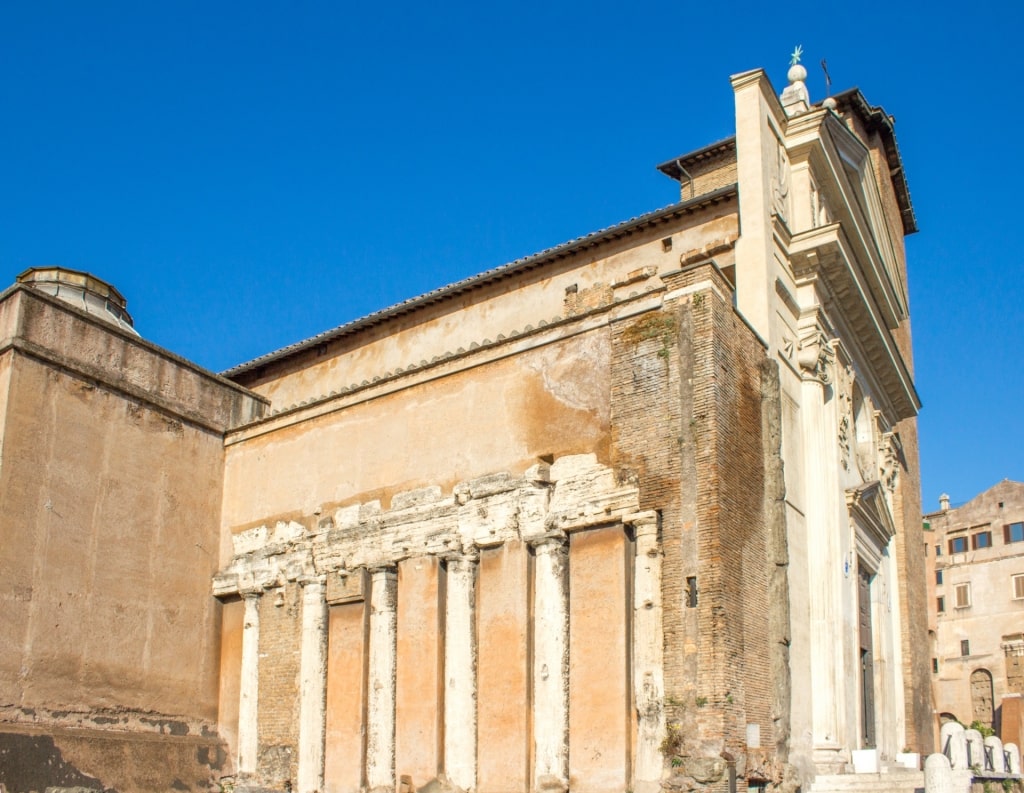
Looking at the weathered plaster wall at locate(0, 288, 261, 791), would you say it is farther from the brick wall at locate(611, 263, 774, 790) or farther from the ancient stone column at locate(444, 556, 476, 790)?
the brick wall at locate(611, 263, 774, 790)

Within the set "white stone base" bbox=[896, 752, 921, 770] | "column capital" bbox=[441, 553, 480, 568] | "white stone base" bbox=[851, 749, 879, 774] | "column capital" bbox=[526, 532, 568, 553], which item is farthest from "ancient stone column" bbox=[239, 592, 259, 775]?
"white stone base" bbox=[896, 752, 921, 770]

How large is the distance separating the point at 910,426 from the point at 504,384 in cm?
1551

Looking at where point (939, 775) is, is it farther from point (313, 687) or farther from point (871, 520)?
point (313, 687)

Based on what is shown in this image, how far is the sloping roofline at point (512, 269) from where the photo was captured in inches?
659

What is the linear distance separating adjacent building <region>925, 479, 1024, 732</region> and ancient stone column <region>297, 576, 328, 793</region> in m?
35.9

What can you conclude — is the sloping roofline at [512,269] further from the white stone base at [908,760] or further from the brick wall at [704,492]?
the white stone base at [908,760]

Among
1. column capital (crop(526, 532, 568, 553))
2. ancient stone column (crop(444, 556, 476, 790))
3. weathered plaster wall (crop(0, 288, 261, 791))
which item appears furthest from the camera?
weathered plaster wall (crop(0, 288, 261, 791))

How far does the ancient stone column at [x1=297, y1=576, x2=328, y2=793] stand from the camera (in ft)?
50.4

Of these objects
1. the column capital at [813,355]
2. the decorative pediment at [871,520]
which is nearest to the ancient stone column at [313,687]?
the column capital at [813,355]

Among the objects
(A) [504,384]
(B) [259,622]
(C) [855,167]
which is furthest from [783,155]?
(B) [259,622]

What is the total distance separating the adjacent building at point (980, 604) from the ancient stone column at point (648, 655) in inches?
1451

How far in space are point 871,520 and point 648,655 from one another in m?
7.38

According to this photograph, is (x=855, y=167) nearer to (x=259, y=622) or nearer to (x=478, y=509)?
(x=478, y=509)

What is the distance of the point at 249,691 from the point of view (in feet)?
54.3
